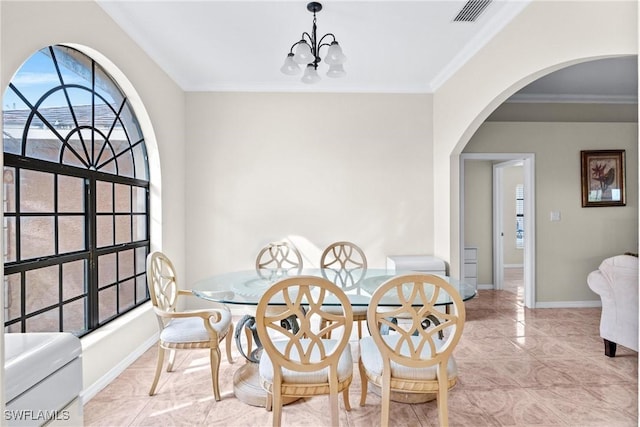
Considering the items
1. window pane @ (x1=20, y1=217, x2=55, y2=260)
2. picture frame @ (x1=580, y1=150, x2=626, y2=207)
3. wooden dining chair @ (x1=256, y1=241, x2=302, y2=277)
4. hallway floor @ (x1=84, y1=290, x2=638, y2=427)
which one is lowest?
hallway floor @ (x1=84, y1=290, x2=638, y2=427)

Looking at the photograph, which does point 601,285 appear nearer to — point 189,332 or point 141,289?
point 189,332

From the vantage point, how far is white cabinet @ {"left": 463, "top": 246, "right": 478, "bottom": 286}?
571 centimetres

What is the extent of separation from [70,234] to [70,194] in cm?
26

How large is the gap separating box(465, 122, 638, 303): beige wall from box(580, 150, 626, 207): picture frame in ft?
0.22

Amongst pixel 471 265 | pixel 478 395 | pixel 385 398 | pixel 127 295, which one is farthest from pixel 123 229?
pixel 471 265

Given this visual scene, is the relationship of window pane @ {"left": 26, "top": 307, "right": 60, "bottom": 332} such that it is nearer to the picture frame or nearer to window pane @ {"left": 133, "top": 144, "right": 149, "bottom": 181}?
window pane @ {"left": 133, "top": 144, "right": 149, "bottom": 181}

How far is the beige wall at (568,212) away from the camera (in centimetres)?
475

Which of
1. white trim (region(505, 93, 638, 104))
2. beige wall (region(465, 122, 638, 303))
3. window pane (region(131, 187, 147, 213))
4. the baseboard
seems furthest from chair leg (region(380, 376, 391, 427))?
white trim (region(505, 93, 638, 104))

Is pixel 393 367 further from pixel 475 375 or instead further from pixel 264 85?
pixel 264 85

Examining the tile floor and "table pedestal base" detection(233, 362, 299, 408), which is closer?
the tile floor

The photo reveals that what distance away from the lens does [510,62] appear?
114 inches

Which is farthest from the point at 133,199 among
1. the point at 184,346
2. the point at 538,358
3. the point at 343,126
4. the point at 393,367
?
the point at 538,358

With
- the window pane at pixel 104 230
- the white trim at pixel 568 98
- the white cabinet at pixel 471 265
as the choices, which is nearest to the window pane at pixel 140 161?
the window pane at pixel 104 230

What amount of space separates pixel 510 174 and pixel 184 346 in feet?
26.2
